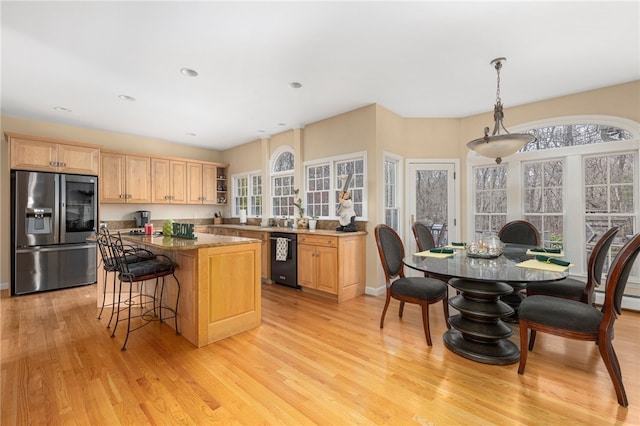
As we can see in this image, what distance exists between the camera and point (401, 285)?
2812mm

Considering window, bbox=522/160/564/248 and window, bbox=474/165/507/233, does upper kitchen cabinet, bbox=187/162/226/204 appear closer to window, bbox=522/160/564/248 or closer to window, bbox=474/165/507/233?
window, bbox=474/165/507/233

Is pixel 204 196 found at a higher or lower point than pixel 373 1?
lower

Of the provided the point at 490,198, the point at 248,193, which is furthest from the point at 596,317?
the point at 248,193

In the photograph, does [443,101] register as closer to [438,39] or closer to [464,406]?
[438,39]

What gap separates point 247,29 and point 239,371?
9.03 ft

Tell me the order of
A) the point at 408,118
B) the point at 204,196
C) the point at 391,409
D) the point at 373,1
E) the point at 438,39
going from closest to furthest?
the point at 391,409
the point at 373,1
the point at 438,39
the point at 408,118
the point at 204,196

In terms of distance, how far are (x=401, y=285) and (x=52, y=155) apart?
5.47 meters

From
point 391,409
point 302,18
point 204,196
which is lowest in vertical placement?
point 391,409

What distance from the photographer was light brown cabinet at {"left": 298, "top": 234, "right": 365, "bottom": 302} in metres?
3.86

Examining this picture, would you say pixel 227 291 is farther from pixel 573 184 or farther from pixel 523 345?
pixel 573 184

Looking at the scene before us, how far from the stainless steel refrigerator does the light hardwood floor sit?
160cm

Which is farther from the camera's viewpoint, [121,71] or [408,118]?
[408,118]

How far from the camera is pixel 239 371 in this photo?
220 cm

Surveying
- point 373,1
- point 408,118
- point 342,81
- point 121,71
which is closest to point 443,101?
point 408,118
